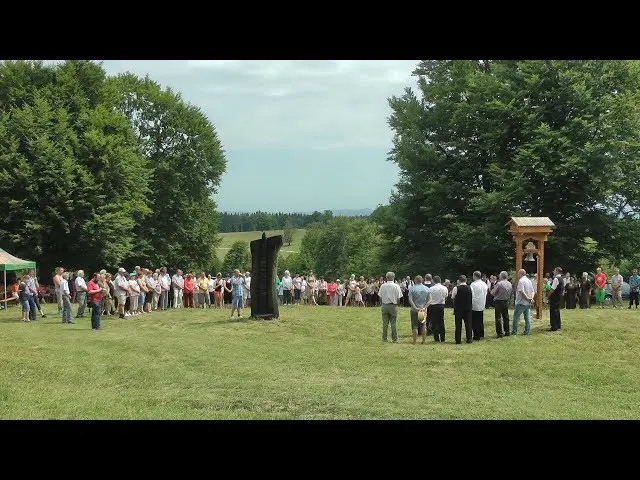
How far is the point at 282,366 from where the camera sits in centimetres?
1407

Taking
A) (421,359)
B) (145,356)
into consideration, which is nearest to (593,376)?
(421,359)

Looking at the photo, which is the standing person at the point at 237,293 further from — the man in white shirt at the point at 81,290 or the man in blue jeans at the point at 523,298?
the man in blue jeans at the point at 523,298

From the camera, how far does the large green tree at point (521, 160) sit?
30.6 metres

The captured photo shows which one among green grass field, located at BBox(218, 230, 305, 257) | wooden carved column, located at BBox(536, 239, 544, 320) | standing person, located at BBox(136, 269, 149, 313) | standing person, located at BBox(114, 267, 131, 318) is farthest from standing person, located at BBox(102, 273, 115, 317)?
green grass field, located at BBox(218, 230, 305, 257)

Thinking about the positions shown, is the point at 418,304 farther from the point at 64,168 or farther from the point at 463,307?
the point at 64,168

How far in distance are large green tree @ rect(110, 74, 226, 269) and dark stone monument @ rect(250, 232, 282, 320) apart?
24344 millimetres

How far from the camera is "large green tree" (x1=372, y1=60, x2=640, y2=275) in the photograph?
3059 centimetres

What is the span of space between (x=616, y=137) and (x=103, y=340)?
82.5 ft

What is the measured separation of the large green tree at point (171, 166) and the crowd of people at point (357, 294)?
44.8 ft

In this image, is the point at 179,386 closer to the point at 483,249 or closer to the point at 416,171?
the point at 483,249

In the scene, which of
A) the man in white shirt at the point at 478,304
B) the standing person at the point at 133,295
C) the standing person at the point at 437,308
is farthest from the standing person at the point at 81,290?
the man in white shirt at the point at 478,304

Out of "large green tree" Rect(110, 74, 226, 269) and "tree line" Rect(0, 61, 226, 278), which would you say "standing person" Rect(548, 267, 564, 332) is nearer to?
"tree line" Rect(0, 61, 226, 278)

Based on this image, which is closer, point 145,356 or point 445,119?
point 145,356

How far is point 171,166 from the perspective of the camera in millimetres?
45781
